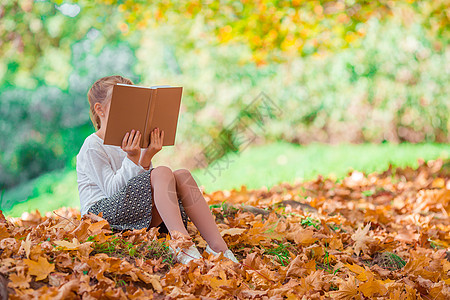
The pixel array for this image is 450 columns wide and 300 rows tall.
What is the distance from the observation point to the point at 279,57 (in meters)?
7.15

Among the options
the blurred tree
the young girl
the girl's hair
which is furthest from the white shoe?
the blurred tree

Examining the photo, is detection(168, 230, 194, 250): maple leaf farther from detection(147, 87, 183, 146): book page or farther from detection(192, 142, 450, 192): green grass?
detection(192, 142, 450, 192): green grass

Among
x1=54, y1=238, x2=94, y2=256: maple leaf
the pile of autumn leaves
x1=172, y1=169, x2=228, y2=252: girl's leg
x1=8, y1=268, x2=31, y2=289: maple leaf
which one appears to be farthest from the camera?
x1=172, y1=169, x2=228, y2=252: girl's leg

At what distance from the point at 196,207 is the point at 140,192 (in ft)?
0.90

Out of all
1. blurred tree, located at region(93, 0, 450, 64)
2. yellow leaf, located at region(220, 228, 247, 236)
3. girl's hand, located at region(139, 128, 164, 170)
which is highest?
blurred tree, located at region(93, 0, 450, 64)

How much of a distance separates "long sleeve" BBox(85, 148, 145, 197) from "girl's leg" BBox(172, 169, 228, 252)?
232mm

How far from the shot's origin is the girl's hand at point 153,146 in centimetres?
226

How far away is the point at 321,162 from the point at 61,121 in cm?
386

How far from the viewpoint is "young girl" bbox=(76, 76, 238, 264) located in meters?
2.10

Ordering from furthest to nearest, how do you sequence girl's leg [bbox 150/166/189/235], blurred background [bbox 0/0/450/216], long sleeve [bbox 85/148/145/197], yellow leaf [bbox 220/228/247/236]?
1. blurred background [bbox 0/0/450/216]
2. yellow leaf [bbox 220/228/247/236]
3. long sleeve [bbox 85/148/145/197]
4. girl's leg [bbox 150/166/189/235]

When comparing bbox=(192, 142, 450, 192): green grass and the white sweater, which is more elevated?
the white sweater

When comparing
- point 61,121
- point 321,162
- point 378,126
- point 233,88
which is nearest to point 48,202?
point 61,121

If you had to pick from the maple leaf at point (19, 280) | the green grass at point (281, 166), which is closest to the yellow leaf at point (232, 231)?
the maple leaf at point (19, 280)

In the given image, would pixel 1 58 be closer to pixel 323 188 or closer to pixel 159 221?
pixel 323 188
